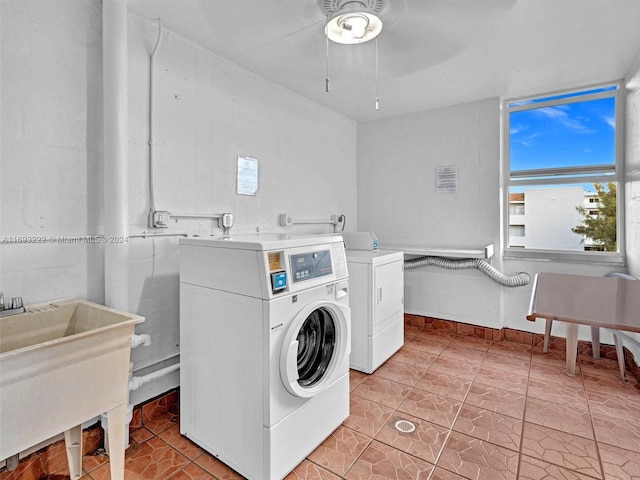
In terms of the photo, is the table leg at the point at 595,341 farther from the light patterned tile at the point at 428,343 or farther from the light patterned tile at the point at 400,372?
the light patterned tile at the point at 400,372

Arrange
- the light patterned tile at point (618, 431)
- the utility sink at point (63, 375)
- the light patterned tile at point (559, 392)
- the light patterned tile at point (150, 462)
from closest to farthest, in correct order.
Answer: the utility sink at point (63, 375) → the light patterned tile at point (150, 462) → the light patterned tile at point (618, 431) → the light patterned tile at point (559, 392)

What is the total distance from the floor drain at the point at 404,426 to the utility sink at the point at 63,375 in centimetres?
144

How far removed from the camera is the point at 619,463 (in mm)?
1691

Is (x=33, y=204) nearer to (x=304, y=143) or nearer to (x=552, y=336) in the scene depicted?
(x=304, y=143)

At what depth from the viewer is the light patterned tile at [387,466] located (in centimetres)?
161

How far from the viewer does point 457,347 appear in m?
3.23

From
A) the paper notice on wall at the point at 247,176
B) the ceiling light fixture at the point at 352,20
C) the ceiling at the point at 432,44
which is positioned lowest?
the paper notice on wall at the point at 247,176

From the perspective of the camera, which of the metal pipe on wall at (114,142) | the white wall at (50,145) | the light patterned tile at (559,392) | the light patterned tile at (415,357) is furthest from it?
the light patterned tile at (415,357)

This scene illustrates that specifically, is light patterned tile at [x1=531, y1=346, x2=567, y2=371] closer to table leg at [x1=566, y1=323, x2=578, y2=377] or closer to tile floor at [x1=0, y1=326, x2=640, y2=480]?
tile floor at [x1=0, y1=326, x2=640, y2=480]

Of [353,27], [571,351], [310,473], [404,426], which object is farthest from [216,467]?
[571,351]

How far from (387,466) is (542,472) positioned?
2.47 ft

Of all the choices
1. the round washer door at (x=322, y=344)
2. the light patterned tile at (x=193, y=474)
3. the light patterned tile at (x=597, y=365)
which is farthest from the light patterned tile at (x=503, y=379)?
the light patterned tile at (x=193, y=474)

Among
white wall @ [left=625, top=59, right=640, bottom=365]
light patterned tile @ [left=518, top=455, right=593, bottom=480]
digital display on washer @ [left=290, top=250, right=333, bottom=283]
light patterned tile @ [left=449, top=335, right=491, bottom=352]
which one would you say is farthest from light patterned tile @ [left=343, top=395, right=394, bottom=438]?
white wall @ [left=625, top=59, right=640, bottom=365]

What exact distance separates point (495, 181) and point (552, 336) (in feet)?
5.19
